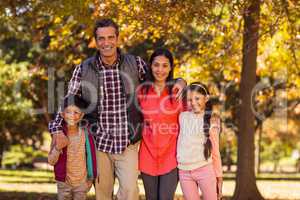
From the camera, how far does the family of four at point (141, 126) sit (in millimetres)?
6332

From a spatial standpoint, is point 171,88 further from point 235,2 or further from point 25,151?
point 25,151

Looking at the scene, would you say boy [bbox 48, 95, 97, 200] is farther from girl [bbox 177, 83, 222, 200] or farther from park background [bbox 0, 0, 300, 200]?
park background [bbox 0, 0, 300, 200]

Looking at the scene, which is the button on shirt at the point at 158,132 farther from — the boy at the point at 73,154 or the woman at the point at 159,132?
the boy at the point at 73,154

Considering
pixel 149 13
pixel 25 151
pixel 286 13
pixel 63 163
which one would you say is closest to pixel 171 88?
pixel 63 163

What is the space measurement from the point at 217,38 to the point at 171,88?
8.64 meters

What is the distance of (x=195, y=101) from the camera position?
6.59m

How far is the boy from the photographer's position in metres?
6.65

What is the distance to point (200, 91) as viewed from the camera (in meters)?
6.61

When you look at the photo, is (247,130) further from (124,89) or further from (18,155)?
(18,155)

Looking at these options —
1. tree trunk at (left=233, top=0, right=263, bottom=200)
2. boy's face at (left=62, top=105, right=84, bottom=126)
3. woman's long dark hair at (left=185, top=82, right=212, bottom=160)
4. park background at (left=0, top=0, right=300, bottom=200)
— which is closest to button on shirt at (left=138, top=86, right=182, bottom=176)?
woman's long dark hair at (left=185, top=82, right=212, bottom=160)

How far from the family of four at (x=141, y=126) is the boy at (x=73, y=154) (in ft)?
0.06

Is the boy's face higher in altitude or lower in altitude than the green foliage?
higher

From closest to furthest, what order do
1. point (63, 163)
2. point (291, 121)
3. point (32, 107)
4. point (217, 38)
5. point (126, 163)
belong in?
point (126, 163)
point (63, 163)
point (217, 38)
point (32, 107)
point (291, 121)

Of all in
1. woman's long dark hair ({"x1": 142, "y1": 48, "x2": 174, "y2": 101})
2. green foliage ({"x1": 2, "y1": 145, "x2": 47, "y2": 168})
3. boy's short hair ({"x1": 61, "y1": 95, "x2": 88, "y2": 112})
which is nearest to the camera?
woman's long dark hair ({"x1": 142, "y1": 48, "x2": 174, "y2": 101})
